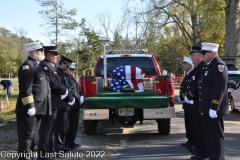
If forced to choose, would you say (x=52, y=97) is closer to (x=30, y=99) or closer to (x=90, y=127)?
(x=30, y=99)

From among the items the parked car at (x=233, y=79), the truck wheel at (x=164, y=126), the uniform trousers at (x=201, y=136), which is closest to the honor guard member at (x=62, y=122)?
the uniform trousers at (x=201, y=136)

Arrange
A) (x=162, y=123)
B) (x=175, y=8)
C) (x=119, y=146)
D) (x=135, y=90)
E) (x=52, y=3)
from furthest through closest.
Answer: (x=175, y=8)
(x=52, y=3)
(x=135, y=90)
(x=162, y=123)
(x=119, y=146)

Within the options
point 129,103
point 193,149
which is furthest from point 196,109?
point 129,103

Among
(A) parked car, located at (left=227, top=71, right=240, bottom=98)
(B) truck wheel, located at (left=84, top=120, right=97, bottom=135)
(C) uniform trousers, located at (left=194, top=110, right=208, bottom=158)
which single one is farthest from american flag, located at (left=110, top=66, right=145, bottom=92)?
(A) parked car, located at (left=227, top=71, right=240, bottom=98)

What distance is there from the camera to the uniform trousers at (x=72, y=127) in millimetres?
7656

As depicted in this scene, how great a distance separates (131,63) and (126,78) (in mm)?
1168

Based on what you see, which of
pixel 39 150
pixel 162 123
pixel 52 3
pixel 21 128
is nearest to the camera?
pixel 21 128

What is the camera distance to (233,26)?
25.1 m

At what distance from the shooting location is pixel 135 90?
9844 millimetres

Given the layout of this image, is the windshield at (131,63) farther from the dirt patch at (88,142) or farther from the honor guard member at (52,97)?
the honor guard member at (52,97)

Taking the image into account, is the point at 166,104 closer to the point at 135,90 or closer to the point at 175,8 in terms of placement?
the point at 135,90

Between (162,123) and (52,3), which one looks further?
(52,3)

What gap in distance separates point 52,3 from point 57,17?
1219mm

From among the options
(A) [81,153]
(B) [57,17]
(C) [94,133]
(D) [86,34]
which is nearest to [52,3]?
(B) [57,17]
